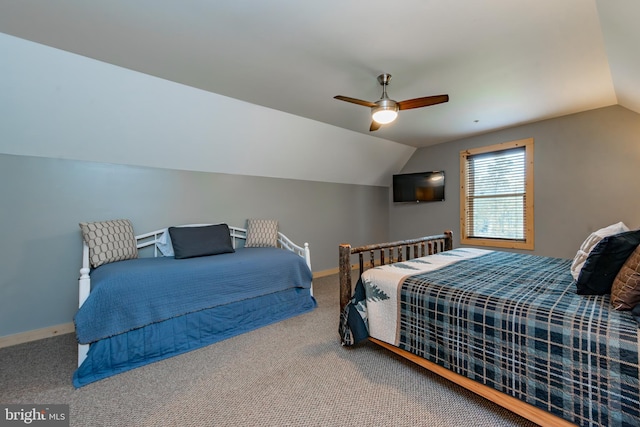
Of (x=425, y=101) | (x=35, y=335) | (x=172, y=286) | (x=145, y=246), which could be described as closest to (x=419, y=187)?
(x=425, y=101)

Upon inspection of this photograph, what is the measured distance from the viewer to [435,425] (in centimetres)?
146

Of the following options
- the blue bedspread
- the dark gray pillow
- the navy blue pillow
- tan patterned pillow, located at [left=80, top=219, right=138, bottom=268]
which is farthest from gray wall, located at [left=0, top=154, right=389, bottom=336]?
the navy blue pillow

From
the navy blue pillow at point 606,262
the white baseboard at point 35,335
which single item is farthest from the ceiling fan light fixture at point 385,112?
the white baseboard at point 35,335

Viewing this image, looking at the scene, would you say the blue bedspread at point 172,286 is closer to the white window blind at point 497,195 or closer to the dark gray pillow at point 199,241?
the dark gray pillow at point 199,241

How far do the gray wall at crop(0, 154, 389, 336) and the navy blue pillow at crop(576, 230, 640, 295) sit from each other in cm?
350

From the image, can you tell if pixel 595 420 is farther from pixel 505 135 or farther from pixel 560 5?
pixel 505 135

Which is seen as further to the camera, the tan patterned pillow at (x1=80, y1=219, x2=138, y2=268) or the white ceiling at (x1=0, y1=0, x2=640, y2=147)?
the tan patterned pillow at (x1=80, y1=219, x2=138, y2=268)

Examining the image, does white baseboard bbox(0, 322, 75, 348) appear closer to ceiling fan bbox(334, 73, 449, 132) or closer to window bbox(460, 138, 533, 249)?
ceiling fan bbox(334, 73, 449, 132)

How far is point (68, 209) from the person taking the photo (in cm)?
270

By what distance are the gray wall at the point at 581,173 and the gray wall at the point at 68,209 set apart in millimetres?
3888

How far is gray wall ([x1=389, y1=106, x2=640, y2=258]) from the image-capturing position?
3.12 m

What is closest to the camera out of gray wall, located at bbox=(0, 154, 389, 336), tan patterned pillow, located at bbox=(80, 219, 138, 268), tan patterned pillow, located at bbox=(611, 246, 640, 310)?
tan patterned pillow, located at bbox=(611, 246, 640, 310)

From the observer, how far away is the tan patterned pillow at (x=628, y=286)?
1272mm

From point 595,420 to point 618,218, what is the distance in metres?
3.26
